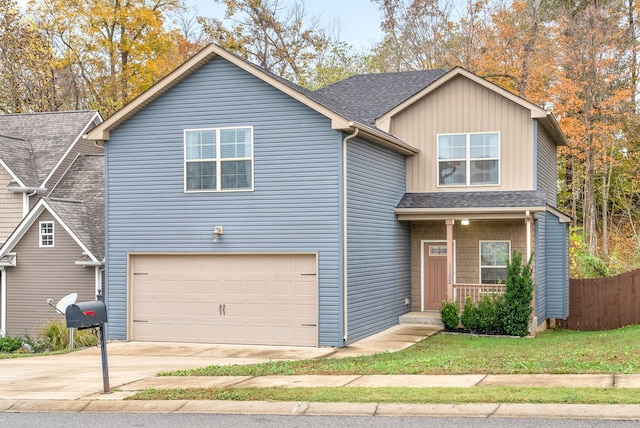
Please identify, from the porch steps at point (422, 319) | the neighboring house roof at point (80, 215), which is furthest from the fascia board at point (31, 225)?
the porch steps at point (422, 319)

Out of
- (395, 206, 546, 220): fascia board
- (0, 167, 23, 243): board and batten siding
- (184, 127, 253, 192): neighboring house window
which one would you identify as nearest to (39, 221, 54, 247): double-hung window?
(0, 167, 23, 243): board and batten siding

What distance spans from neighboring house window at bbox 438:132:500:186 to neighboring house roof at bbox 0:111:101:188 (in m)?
13.4

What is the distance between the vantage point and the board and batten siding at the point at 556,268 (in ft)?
75.3

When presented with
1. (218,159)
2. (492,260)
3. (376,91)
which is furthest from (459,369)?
(376,91)

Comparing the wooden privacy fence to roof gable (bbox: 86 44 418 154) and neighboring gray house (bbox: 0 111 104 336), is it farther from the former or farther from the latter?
neighboring gray house (bbox: 0 111 104 336)

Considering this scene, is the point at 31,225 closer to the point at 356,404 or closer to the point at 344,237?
the point at 344,237

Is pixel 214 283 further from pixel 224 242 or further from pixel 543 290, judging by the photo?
pixel 543 290

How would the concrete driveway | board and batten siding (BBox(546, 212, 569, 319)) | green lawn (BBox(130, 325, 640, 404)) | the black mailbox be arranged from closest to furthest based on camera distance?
green lawn (BBox(130, 325, 640, 404))
the black mailbox
the concrete driveway
board and batten siding (BBox(546, 212, 569, 319))

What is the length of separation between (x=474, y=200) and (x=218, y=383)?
35.0ft

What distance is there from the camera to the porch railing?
2019 centimetres

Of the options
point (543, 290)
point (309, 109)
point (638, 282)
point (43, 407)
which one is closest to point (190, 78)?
point (309, 109)

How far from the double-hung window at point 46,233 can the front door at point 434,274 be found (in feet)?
35.7

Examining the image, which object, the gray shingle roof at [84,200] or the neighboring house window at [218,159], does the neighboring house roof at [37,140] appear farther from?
the neighboring house window at [218,159]

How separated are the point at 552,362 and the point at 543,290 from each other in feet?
35.1
